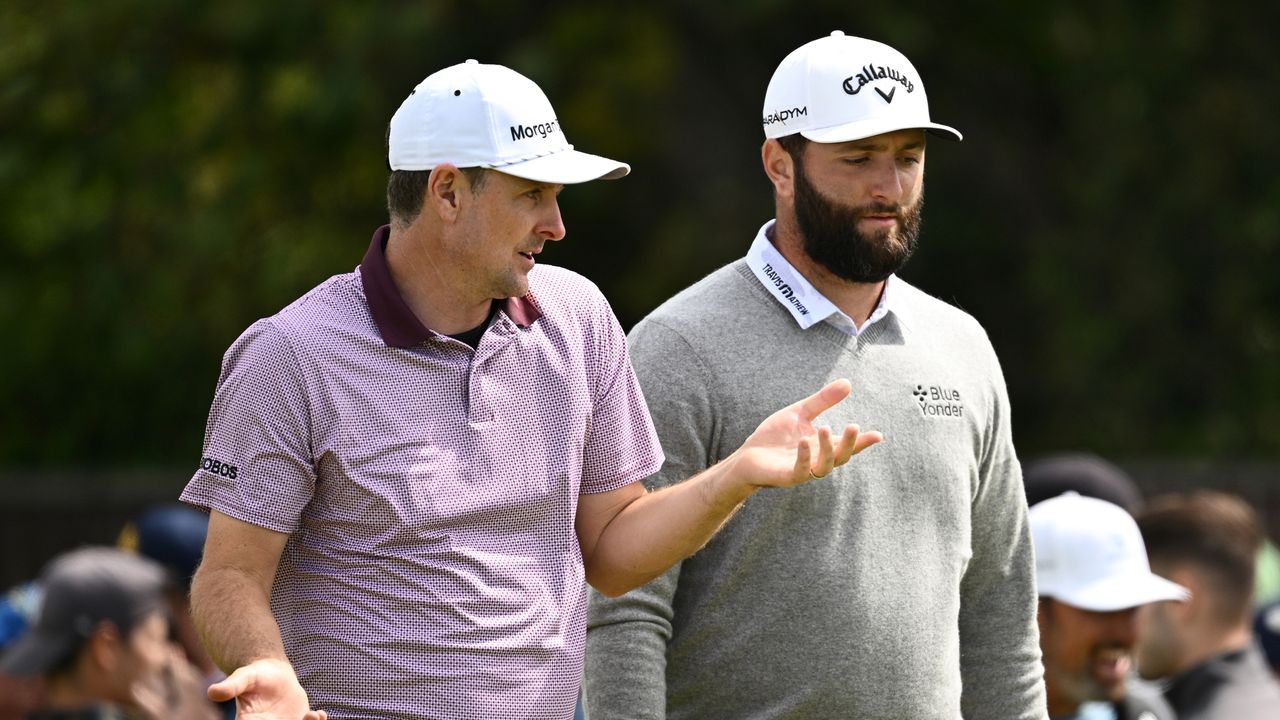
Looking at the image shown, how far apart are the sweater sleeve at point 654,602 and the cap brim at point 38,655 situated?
294 cm

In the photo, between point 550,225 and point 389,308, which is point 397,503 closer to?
point 389,308

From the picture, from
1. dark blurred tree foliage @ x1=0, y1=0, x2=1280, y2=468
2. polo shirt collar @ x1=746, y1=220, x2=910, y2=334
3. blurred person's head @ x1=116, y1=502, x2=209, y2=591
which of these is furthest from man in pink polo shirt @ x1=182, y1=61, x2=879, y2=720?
dark blurred tree foliage @ x1=0, y1=0, x2=1280, y2=468

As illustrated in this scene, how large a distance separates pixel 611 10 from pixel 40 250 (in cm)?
401

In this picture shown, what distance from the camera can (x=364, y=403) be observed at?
124 inches

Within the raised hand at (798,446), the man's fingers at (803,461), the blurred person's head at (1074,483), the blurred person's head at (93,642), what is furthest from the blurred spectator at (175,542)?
the man's fingers at (803,461)

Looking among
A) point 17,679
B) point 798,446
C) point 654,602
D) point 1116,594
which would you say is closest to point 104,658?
point 17,679

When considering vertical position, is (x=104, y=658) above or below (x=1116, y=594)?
below

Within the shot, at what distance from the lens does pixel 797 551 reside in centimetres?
364

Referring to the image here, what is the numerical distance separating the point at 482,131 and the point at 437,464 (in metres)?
0.56

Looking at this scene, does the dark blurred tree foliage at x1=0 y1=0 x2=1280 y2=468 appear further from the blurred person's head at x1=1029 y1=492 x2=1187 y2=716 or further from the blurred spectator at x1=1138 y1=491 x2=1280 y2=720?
the blurred person's head at x1=1029 y1=492 x2=1187 y2=716

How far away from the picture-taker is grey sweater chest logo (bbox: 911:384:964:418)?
12.4 feet

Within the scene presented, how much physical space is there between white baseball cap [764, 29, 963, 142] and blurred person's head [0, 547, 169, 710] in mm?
3114

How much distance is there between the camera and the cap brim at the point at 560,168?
322 cm

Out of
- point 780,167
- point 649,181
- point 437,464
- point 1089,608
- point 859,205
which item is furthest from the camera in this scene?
point 649,181
